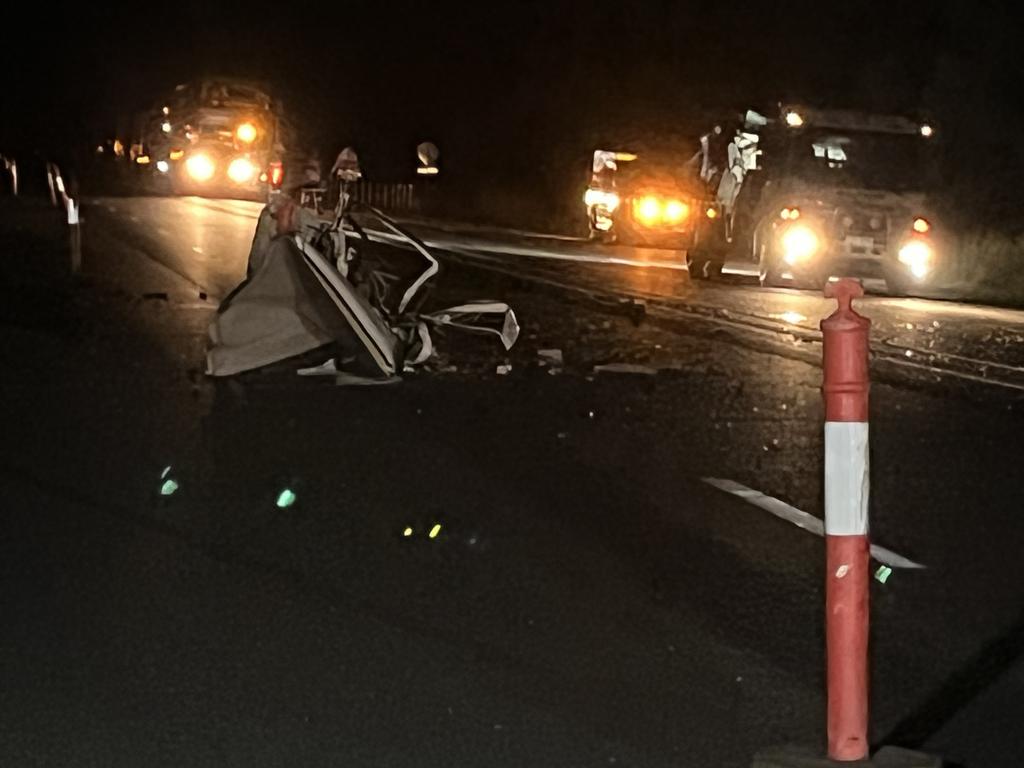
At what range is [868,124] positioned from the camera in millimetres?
23656

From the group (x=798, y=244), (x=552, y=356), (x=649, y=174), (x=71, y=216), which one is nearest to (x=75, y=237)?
(x=71, y=216)

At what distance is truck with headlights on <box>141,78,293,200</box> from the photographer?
115 ft

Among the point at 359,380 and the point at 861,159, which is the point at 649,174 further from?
the point at 359,380

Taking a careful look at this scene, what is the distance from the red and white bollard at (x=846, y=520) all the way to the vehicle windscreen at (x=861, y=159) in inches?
720

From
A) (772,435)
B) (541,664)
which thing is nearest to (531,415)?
(772,435)

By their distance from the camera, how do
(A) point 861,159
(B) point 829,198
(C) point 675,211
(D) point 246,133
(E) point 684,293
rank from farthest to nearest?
(D) point 246,133 < (C) point 675,211 < (A) point 861,159 < (B) point 829,198 < (E) point 684,293

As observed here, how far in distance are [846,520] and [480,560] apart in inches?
136

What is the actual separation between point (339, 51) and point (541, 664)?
180ft

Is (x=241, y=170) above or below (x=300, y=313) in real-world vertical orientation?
above

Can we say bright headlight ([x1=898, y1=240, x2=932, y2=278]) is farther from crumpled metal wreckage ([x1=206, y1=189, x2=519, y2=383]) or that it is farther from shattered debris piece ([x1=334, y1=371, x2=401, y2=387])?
shattered debris piece ([x1=334, y1=371, x2=401, y2=387])

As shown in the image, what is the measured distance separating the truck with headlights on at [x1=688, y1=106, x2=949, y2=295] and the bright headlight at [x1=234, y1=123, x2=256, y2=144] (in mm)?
13573

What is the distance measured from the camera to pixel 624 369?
14.7 m

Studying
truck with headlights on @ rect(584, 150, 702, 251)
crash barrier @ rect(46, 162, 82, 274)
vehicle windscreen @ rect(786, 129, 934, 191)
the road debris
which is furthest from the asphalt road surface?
truck with headlights on @ rect(584, 150, 702, 251)

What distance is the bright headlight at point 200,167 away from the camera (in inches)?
1430
